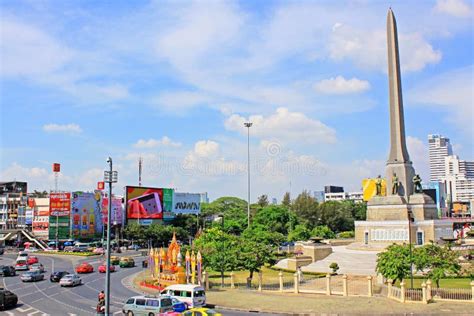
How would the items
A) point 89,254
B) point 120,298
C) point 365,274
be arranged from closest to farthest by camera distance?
point 120,298
point 365,274
point 89,254

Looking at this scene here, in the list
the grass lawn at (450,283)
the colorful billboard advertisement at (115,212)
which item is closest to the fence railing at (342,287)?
the grass lawn at (450,283)

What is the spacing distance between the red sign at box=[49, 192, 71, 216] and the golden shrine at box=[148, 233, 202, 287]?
56.9m

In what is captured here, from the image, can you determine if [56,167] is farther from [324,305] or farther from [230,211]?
[324,305]

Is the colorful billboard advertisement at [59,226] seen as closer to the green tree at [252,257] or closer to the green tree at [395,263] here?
the green tree at [252,257]

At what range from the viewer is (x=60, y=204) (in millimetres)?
93500

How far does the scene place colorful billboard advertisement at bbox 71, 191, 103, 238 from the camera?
95688 mm

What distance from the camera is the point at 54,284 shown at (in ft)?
144

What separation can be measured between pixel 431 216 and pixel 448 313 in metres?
32.5

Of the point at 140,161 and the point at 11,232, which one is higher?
the point at 140,161

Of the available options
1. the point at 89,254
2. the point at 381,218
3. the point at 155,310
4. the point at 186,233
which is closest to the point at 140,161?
the point at 186,233

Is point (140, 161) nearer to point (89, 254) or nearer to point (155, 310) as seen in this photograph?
point (89, 254)

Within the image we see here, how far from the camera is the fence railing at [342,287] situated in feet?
96.7

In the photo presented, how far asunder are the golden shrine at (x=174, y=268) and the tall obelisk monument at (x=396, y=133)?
2943 centimetres

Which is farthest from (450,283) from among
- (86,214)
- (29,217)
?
(29,217)
